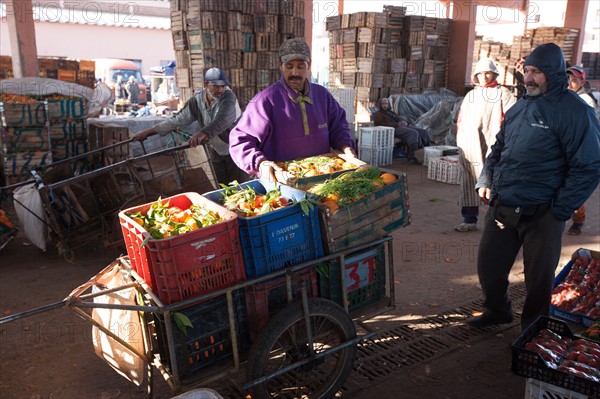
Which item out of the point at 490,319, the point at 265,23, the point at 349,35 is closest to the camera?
the point at 490,319

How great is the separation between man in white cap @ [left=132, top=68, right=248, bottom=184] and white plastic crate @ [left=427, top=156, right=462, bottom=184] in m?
5.57

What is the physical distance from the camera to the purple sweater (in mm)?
3859

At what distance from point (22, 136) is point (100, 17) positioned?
2879 centimetres

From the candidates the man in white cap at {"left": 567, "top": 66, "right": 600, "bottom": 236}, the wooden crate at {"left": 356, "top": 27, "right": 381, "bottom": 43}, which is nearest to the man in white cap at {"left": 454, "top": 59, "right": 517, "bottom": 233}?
the man in white cap at {"left": 567, "top": 66, "right": 600, "bottom": 236}

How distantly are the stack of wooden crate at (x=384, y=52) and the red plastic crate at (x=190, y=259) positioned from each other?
13057mm

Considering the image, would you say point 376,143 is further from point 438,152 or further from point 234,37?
point 234,37

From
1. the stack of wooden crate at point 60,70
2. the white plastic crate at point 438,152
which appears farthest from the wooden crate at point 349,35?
the stack of wooden crate at point 60,70

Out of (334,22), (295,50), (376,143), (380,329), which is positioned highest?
(334,22)

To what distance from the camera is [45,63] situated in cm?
1481

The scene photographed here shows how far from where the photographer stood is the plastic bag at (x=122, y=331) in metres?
2.93

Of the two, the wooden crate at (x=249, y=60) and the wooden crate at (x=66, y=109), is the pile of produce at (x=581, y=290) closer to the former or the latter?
the wooden crate at (x=66, y=109)

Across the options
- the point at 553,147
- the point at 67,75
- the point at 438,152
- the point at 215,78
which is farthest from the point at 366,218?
the point at 67,75

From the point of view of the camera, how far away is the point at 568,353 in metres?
3.22

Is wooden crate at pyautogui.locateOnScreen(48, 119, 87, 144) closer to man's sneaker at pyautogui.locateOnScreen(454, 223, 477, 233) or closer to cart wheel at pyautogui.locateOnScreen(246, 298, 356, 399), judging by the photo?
man's sneaker at pyautogui.locateOnScreen(454, 223, 477, 233)
